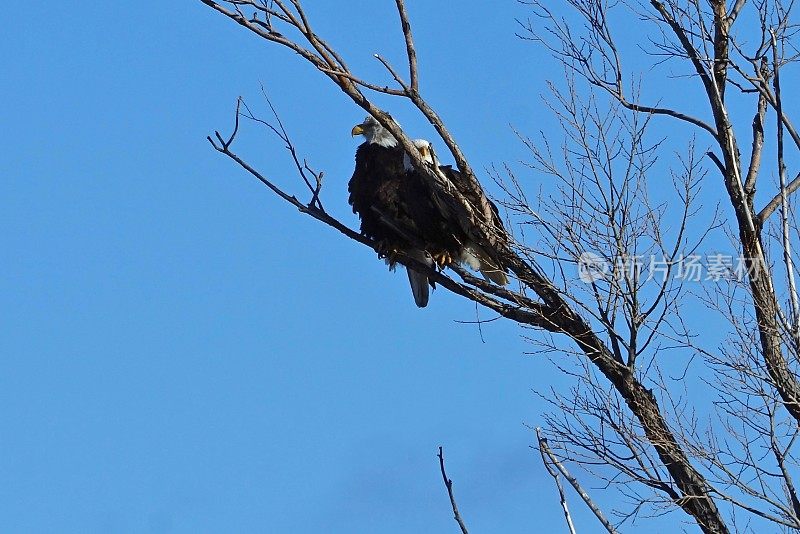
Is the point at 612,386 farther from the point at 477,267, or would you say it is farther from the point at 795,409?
the point at 477,267

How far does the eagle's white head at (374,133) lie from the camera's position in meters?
8.06

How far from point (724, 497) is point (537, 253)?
4.64ft

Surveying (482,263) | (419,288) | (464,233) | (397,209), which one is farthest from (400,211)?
(419,288)

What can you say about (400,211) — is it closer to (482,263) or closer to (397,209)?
(397,209)

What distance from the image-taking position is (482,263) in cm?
740

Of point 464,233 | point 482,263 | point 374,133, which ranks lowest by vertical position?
point 482,263

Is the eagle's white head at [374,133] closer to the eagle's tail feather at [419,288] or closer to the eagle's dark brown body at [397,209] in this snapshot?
the eagle's dark brown body at [397,209]

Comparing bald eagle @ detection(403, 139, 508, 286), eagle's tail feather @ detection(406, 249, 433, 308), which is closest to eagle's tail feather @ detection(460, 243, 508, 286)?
bald eagle @ detection(403, 139, 508, 286)

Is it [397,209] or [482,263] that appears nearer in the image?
[482,263]

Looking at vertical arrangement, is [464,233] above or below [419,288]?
below

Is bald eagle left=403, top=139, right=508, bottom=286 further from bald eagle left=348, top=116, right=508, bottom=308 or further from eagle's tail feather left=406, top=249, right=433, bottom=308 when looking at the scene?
eagle's tail feather left=406, top=249, right=433, bottom=308

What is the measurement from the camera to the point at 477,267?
7773 millimetres

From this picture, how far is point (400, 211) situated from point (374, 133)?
0.67 metres

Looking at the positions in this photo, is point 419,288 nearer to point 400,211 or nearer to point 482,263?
point 400,211
